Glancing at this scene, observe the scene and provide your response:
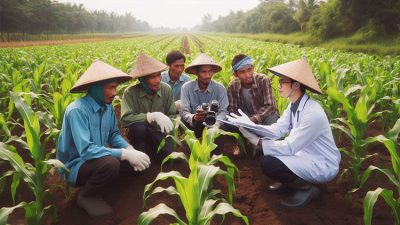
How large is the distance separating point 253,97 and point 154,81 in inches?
52.7

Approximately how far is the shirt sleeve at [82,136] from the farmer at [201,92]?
4.50ft

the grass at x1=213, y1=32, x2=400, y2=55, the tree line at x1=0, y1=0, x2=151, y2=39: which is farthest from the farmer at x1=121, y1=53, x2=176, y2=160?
the tree line at x1=0, y1=0, x2=151, y2=39

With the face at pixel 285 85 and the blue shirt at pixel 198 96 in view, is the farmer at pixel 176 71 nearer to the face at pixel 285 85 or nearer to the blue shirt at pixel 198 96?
the blue shirt at pixel 198 96

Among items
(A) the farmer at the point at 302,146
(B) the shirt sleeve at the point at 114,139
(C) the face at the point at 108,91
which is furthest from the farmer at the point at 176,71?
(A) the farmer at the point at 302,146

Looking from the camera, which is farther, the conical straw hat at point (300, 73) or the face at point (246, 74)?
the face at point (246, 74)

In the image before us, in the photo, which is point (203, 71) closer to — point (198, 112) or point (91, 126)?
point (198, 112)

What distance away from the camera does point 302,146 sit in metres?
2.39

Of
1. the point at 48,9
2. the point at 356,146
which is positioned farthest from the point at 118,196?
the point at 48,9

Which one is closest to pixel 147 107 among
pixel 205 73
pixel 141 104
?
pixel 141 104

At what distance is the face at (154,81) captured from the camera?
3166 millimetres

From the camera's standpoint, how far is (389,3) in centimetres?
1903

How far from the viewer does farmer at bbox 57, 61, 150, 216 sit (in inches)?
92.8

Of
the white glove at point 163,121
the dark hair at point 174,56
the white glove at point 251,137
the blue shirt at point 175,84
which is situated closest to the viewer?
the white glove at point 251,137

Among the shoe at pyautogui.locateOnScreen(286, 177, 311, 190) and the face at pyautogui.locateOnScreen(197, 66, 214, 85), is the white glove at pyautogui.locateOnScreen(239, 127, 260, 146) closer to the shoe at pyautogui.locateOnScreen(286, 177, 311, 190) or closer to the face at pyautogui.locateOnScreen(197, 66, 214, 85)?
the shoe at pyautogui.locateOnScreen(286, 177, 311, 190)
